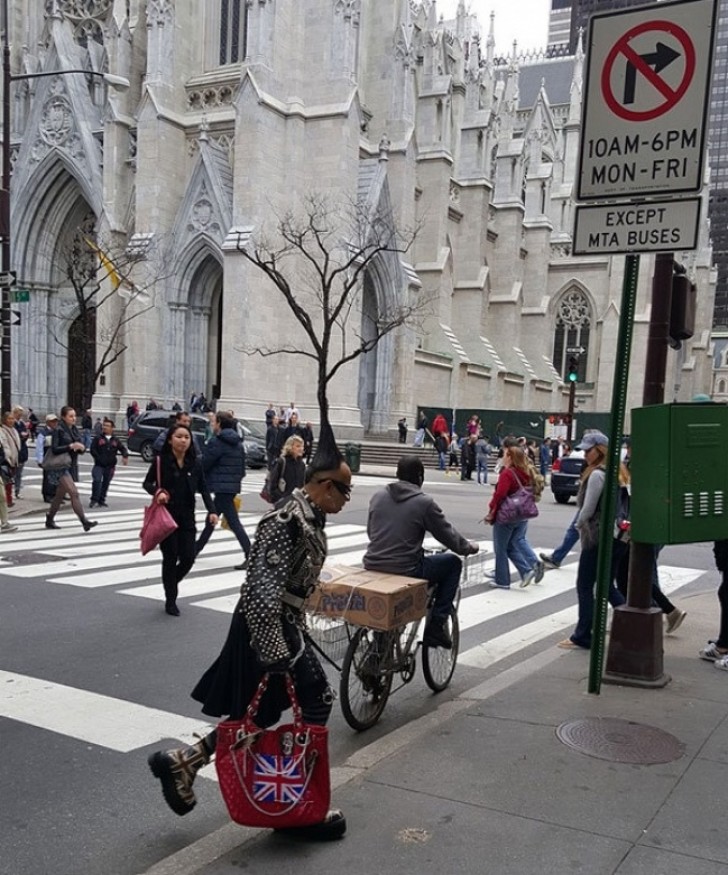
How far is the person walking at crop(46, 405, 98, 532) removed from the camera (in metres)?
12.1

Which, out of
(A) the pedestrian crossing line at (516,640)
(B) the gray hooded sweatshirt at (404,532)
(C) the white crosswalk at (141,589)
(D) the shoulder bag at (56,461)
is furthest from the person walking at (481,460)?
(B) the gray hooded sweatshirt at (404,532)

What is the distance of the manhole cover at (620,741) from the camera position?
166 inches

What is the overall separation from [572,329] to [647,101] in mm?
53626

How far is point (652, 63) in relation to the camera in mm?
4801

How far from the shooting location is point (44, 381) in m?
39.0

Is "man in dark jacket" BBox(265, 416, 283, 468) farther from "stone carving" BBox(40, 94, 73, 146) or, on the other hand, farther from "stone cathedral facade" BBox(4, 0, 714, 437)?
"stone carving" BBox(40, 94, 73, 146)

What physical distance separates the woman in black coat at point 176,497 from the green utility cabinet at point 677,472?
420 centimetres

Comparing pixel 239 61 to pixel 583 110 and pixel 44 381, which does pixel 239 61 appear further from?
pixel 583 110

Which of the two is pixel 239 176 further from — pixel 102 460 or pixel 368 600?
pixel 368 600

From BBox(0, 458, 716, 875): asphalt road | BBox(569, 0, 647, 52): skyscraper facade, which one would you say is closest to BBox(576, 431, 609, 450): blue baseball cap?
BBox(0, 458, 716, 875): asphalt road

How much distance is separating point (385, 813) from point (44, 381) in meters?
39.0

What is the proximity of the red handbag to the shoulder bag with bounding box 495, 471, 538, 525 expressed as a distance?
633 cm

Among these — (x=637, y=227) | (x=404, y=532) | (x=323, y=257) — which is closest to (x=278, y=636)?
(x=404, y=532)

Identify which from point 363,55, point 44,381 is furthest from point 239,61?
point 44,381
